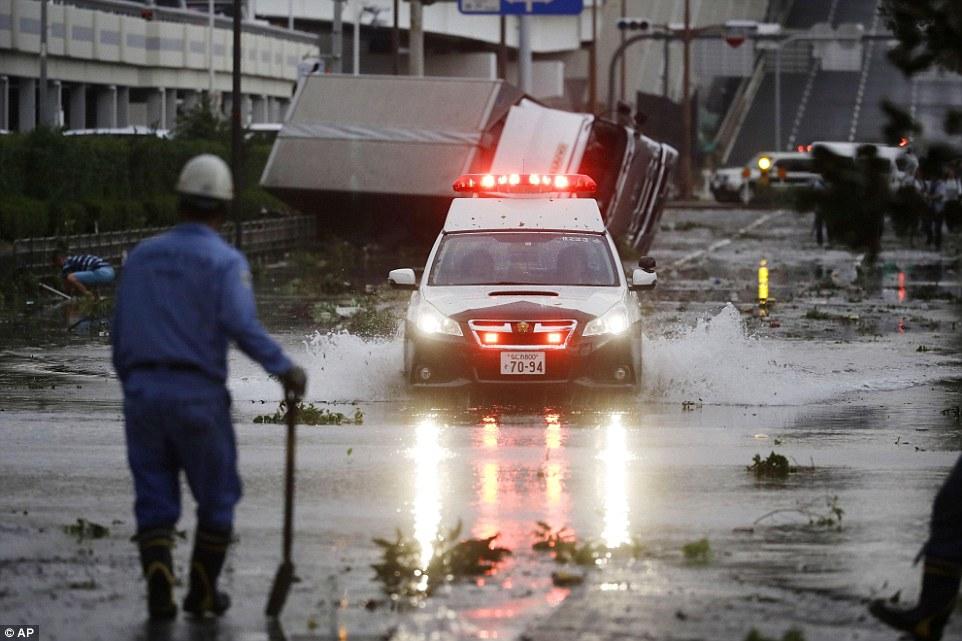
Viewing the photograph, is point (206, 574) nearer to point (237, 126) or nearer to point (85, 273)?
point (85, 273)

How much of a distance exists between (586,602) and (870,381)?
1069cm

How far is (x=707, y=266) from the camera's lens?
128 ft

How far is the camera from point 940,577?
25.5 ft

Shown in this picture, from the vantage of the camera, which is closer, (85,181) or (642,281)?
(642,281)

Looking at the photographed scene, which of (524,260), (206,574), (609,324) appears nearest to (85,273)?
(524,260)

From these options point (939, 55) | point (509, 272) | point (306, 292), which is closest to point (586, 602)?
point (939, 55)

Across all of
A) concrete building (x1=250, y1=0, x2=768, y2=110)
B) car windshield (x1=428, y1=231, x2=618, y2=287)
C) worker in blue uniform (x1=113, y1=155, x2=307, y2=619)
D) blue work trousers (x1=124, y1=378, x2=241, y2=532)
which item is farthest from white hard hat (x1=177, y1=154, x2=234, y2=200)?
concrete building (x1=250, y1=0, x2=768, y2=110)

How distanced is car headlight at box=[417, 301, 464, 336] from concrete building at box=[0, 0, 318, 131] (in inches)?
1550

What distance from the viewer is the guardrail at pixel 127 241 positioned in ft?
95.6

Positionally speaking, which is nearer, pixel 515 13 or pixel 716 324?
pixel 716 324

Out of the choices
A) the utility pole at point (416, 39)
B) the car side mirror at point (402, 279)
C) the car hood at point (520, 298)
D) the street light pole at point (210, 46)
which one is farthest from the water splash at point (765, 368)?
the street light pole at point (210, 46)

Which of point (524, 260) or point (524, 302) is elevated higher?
point (524, 260)

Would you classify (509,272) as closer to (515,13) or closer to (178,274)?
(178,274)

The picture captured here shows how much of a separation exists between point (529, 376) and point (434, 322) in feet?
2.83
